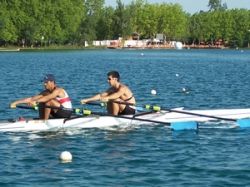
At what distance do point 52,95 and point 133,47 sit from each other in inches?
5710

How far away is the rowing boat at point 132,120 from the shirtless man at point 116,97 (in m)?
0.29

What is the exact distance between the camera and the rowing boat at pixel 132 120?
703 inches

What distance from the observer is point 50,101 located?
17.8m

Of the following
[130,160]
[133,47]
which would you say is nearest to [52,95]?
[130,160]

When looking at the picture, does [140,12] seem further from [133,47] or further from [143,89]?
[143,89]

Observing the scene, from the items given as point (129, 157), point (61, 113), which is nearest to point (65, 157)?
point (129, 157)

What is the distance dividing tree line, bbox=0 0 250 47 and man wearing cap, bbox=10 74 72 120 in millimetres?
104024

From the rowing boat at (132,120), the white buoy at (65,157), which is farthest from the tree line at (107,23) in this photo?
the white buoy at (65,157)

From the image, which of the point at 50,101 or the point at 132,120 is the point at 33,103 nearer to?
the point at 50,101

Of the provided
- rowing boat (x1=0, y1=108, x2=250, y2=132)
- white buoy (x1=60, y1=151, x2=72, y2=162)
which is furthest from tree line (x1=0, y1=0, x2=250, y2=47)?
white buoy (x1=60, y1=151, x2=72, y2=162)

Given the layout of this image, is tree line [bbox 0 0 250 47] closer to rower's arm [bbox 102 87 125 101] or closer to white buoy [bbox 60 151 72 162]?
rower's arm [bbox 102 87 125 101]

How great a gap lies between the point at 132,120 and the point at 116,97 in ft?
3.61

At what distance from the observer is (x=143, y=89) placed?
119ft

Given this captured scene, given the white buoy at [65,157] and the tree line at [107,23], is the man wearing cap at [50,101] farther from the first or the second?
the tree line at [107,23]
